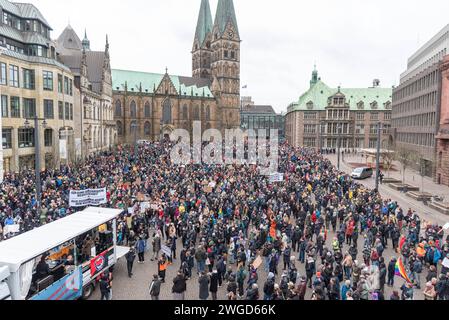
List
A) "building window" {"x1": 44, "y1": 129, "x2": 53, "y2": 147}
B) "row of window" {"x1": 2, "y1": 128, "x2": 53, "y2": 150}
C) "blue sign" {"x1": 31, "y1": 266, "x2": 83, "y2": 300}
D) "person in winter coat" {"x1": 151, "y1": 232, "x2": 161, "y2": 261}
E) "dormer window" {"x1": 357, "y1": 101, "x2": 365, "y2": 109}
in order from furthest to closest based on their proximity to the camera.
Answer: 1. "dormer window" {"x1": 357, "y1": 101, "x2": 365, "y2": 109}
2. "building window" {"x1": 44, "y1": 129, "x2": 53, "y2": 147}
3. "row of window" {"x1": 2, "y1": 128, "x2": 53, "y2": 150}
4. "person in winter coat" {"x1": 151, "y1": 232, "x2": 161, "y2": 261}
5. "blue sign" {"x1": 31, "y1": 266, "x2": 83, "y2": 300}

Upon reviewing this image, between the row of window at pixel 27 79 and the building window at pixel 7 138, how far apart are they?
451cm

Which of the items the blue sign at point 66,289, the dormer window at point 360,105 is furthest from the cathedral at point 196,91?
the blue sign at point 66,289

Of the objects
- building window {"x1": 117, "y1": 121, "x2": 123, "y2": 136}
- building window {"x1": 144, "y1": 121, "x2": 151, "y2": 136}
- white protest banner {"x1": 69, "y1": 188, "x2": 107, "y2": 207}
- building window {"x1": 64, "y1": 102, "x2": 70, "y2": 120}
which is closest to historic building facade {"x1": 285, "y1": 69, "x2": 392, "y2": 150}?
building window {"x1": 144, "y1": 121, "x2": 151, "y2": 136}

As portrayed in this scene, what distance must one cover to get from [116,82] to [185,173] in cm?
7469

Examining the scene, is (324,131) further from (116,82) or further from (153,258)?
(153,258)

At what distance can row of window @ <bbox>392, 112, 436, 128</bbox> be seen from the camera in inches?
1981

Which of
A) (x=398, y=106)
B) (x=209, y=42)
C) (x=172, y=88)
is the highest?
(x=209, y=42)

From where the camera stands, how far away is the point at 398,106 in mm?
71312

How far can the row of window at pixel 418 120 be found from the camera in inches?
1981

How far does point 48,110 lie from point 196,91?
75.2 m

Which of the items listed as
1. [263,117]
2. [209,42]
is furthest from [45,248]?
[263,117]

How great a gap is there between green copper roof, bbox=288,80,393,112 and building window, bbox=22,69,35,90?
64954 millimetres

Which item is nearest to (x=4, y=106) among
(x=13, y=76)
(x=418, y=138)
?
(x=13, y=76)

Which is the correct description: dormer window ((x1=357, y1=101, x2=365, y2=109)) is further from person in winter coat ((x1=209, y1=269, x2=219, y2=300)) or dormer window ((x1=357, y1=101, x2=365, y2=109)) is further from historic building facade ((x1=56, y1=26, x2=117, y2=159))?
person in winter coat ((x1=209, y1=269, x2=219, y2=300))
